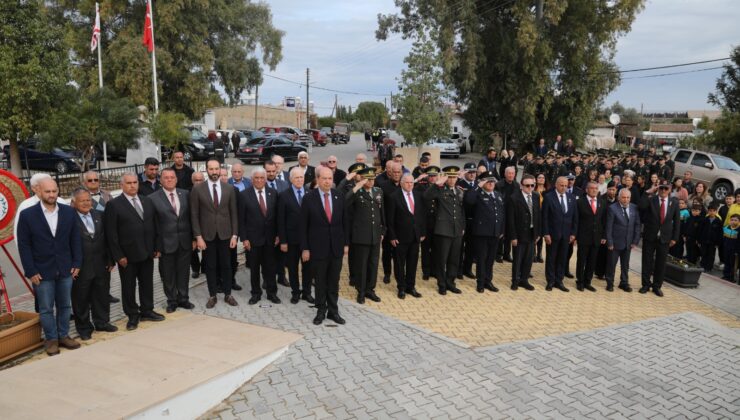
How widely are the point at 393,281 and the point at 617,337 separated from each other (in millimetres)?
3435

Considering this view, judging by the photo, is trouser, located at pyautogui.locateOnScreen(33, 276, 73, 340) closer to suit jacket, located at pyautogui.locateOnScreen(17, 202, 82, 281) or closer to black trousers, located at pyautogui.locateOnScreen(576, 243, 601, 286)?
suit jacket, located at pyautogui.locateOnScreen(17, 202, 82, 281)

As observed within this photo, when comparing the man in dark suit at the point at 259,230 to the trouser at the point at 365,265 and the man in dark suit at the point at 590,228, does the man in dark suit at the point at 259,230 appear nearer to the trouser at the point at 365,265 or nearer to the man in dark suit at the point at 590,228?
the trouser at the point at 365,265

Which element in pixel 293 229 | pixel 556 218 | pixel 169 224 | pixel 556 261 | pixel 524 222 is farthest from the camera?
pixel 556 261

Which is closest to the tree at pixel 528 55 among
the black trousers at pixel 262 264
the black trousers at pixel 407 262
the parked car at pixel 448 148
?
the parked car at pixel 448 148

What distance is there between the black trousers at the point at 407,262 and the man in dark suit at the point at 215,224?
7.82 feet

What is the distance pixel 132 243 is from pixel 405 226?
3.65 m

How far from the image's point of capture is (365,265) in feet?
22.2

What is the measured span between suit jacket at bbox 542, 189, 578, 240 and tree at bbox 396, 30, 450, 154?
11.1 m

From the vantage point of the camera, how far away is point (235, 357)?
4.86 metres

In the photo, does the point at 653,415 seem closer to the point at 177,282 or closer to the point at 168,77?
the point at 177,282

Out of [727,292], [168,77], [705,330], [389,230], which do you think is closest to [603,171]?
[727,292]

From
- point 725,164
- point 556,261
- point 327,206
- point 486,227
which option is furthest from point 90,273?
point 725,164

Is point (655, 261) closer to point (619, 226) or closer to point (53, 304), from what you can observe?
point (619, 226)

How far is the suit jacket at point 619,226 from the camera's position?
805cm
